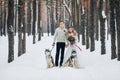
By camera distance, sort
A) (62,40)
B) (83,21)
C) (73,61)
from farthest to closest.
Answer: (83,21) < (62,40) < (73,61)

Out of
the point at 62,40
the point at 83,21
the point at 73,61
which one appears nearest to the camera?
the point at 73,61

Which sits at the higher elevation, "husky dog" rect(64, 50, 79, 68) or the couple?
the couple

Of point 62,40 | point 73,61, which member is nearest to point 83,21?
point 62,40

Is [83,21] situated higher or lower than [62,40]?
higher

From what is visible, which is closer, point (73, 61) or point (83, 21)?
point (73, 61)

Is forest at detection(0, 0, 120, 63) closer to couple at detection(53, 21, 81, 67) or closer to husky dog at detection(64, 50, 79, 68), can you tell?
husky dog at detection(64, 50, 79, 68)

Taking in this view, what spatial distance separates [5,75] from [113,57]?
6.56m

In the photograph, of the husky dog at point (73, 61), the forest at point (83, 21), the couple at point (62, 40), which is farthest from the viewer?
the forest at point (83, 21)

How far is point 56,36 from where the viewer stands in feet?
48.4

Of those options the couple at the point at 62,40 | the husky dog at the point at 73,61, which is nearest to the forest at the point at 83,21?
the husky dog at the point at 73,61

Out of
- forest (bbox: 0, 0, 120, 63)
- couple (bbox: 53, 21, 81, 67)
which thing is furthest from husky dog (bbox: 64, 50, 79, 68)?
forest (bbox: 0, 0, 120, 63)

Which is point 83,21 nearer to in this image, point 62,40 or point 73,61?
point 62,40

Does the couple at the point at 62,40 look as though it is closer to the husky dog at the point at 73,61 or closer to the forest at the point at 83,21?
the husky dog at the point at 73,61

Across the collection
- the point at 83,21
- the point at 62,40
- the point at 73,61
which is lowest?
the point at 73,61
